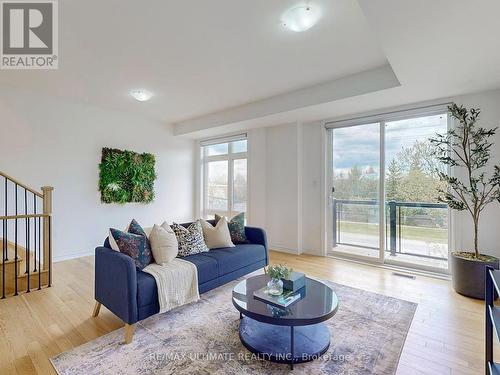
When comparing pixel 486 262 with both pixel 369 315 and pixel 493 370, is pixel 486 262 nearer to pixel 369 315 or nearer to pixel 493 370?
pixel 369 315

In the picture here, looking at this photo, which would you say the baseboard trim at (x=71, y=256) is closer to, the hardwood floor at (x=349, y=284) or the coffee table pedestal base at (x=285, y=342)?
the hardwood floor at (x=349, y=284)

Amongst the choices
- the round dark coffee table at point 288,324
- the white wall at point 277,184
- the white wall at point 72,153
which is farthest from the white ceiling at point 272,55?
the round dark coffee table at point 288,324

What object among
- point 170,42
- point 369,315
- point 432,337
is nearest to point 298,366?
point 369,315

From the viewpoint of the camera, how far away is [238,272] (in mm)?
3141

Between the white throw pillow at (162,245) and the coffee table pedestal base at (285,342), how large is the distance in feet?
3.19

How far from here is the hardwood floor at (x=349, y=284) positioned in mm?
1873

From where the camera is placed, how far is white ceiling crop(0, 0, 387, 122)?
86.4 inches

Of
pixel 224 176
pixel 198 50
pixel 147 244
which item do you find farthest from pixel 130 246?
pixel 224 176

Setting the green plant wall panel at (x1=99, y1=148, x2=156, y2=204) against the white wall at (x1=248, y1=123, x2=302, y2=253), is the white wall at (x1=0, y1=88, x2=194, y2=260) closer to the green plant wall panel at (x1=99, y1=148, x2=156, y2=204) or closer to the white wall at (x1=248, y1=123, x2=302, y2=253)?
the green plant wall panel at (x1=99, y1=148, x2=156, y2=204)

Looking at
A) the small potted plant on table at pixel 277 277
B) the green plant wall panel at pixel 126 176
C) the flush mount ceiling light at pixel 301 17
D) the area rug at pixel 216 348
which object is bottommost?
the area rug at pixel 216 348

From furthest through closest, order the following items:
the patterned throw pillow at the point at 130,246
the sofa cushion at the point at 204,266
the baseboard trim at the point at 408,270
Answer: the baseboard trim at the point at 408,270
the sofa cushion at the point at 204,266
the patterned throw pillow at the point at 130,246

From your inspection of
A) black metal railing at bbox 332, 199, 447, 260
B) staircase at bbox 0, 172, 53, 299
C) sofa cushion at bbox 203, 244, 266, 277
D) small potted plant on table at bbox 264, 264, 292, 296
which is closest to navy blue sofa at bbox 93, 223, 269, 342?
sofa cushion at bbox 203, 244, 266, 277

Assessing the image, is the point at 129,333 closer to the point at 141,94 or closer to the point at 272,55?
the point at 272,55

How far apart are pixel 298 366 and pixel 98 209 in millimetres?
4464
